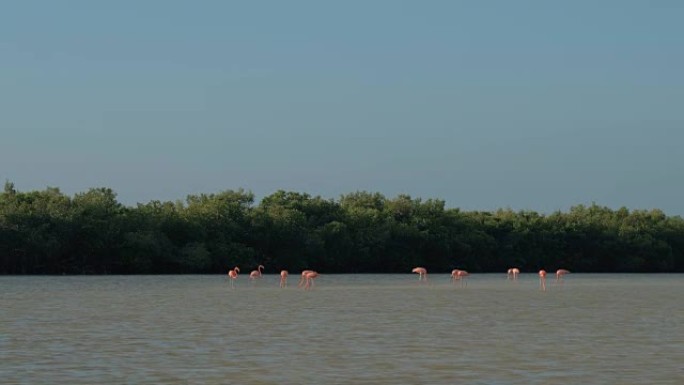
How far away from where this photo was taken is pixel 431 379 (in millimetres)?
15148

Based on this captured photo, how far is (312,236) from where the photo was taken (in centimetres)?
7719

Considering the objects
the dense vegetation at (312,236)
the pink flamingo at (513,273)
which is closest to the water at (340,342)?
the pink flamingo at (513,273)

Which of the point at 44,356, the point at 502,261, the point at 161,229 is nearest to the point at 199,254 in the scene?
the point at 161,229

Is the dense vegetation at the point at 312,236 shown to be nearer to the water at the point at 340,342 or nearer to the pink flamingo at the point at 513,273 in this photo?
the pink flamingo at the point at 513,273

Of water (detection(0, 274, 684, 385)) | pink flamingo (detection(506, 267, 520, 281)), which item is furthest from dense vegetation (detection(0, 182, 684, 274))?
water (detection(0, 274, 684, 385))

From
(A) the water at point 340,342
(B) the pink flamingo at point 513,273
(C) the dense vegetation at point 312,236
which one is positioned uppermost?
(C) the dense vegetation at point 312,236

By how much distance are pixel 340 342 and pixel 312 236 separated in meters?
57.0

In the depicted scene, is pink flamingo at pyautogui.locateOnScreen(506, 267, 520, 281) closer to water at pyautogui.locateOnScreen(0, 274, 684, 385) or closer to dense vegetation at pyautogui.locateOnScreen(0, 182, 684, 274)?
dense vegetation at pyautogui.locateOnScreen(0, 182, 684, 274)

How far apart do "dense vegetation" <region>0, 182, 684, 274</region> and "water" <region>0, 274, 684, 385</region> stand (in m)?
32.6

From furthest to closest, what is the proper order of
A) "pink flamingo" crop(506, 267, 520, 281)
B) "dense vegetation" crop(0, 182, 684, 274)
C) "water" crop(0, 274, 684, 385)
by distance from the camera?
"dense vegetation" crop(0, 182, 684, 274), "pink flamingo" crop(506, 267, 520, 281), "water" crop(0, 274, 684, 385)

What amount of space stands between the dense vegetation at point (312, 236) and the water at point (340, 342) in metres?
32.6

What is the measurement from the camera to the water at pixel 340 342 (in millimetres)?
15562

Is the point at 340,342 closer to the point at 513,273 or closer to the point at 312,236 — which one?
the point at 513,273

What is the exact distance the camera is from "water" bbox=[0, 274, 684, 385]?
51.1ft
